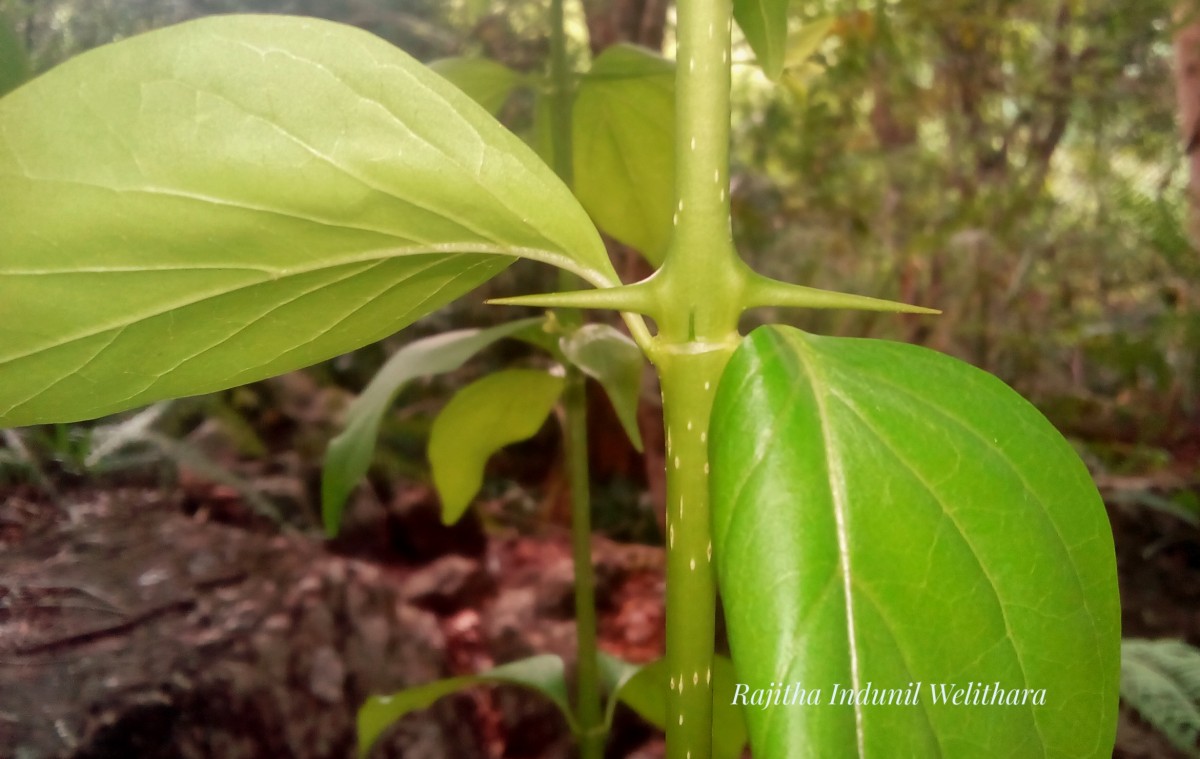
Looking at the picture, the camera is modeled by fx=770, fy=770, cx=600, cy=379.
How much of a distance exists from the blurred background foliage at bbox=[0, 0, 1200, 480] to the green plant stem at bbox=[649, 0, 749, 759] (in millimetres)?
1409

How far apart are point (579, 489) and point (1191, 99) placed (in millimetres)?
2209

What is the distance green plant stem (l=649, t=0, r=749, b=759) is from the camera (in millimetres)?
281

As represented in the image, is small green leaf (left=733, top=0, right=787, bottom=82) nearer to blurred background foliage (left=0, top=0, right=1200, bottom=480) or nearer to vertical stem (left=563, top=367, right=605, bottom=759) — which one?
vertical stem (left=563, top=367, right=605, bottom=759)

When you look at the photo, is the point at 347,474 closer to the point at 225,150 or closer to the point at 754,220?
the point at 225,150

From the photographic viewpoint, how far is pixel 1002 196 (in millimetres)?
2135

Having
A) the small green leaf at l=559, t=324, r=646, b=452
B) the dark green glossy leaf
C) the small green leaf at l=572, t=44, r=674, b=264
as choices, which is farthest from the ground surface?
the small green leaf at l=572, t=44, r=674, b=264

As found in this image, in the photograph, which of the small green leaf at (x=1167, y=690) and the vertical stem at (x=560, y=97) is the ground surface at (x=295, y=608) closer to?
the small green leaf at (x=1167, y=690)

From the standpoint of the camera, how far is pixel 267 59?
262 mm

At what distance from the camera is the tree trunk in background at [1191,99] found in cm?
190

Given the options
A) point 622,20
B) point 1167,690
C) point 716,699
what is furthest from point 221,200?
point 622,20

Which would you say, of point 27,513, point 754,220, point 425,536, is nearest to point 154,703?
point 27,513

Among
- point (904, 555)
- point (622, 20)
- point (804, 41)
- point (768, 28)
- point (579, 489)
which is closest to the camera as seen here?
point (904, 555)

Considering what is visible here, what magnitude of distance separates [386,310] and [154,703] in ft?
1.25

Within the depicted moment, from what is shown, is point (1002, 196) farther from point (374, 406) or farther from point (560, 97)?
point (374, 406)
